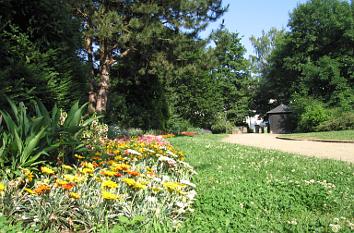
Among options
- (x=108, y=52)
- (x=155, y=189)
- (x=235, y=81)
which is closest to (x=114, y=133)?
(x=108, y=52)

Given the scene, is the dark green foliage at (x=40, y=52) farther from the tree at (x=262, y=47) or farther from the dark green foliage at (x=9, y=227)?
the tree at (x=262, y=47)

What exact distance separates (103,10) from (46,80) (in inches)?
398

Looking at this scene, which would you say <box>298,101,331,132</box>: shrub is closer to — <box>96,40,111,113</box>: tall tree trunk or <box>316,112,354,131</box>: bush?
<box>316,112,354,131</box>: bush

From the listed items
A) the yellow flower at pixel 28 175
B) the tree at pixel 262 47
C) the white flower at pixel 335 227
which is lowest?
the white flower at pixel 335 227

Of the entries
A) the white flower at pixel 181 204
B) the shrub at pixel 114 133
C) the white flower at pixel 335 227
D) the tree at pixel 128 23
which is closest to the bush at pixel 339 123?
the tree at pixel 128 23

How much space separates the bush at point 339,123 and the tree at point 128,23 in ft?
49.1

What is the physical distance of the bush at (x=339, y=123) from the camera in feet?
91.2

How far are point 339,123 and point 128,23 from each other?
19.7 meters

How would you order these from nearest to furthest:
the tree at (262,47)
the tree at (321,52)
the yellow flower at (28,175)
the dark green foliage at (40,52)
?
the yellow flower at (28,175), the dark green foliage at (40,52), the tree at (321,52), the tree at (262,47)

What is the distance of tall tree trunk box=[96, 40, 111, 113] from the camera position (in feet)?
59.4

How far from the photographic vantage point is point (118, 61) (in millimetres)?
20781

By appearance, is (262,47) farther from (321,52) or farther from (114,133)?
(114,133)

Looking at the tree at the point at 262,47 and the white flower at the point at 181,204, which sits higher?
the tree at the point at 262,47

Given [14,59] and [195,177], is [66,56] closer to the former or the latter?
[14,59]
